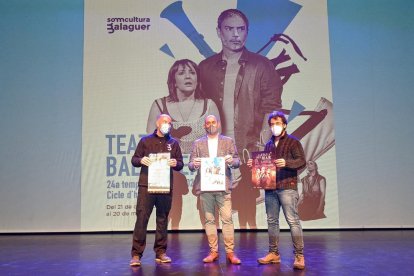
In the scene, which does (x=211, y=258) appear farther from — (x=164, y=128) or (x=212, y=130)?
(x=164, y=128)

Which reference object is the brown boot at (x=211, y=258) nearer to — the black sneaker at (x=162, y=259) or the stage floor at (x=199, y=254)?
the stage floor at (x=199, y=254)

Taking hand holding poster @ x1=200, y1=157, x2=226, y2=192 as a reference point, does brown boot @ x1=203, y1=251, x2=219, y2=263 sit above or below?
below

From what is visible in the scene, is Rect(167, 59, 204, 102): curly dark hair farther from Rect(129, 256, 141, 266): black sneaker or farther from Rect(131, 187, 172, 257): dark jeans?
Rect(129, 256, 141, 266): black sneaker

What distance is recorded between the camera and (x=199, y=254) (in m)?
4.29

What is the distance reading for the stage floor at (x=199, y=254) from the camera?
11.3ft

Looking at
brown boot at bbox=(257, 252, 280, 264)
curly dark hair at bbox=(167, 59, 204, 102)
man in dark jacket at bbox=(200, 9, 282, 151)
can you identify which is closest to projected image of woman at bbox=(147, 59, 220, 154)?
curly dark hair at bbox=(167, 59, 204, 102)

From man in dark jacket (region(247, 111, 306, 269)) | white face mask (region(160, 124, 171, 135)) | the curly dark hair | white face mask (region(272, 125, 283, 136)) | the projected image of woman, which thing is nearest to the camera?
man in dark jacket (region(247, 111, 306, 269))

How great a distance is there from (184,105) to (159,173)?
9.25 feet

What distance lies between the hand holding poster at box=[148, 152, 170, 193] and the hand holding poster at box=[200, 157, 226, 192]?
0.36 meters

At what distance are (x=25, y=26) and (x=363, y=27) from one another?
594cm

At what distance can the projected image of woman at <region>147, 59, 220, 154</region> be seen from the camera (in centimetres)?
639

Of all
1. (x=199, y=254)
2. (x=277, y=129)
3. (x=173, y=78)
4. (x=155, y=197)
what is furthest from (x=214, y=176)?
(x=173, y=78)

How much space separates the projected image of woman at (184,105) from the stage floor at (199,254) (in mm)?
1660

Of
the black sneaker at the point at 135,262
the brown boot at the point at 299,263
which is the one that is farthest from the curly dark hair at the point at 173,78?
the brown boot at the point at 299,263
